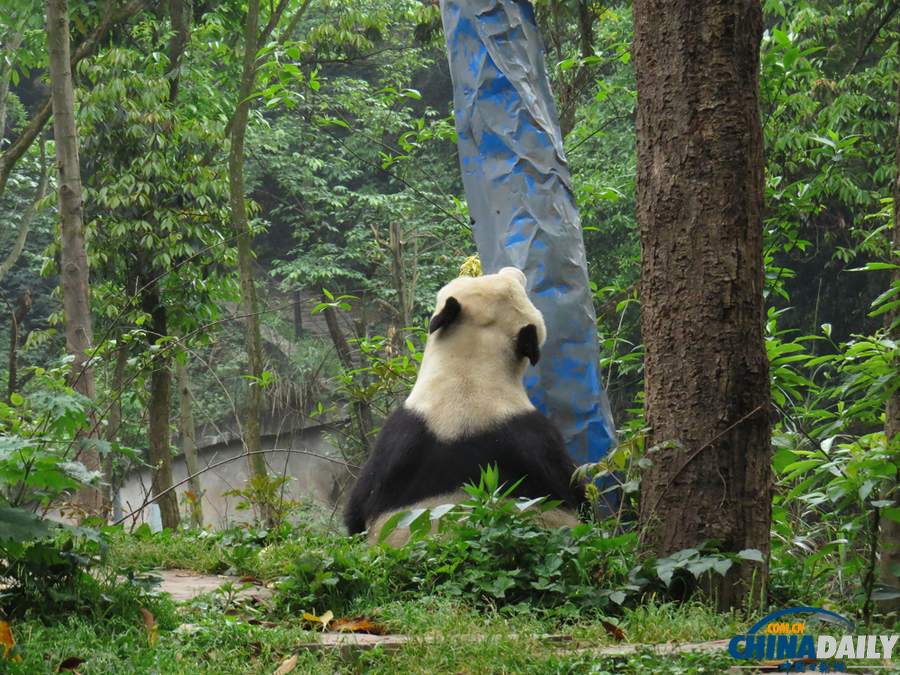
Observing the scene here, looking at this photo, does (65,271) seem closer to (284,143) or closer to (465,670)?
(465,670)

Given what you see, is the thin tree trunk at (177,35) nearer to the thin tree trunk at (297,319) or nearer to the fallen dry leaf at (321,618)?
the fallen dry leaf at (321,618)

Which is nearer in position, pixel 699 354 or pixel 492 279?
pixel 699 354

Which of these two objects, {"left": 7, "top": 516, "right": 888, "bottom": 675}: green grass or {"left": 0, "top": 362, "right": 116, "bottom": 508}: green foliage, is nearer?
{"left": 7, "top": 516, "right": 888, "bottom": 675}: green grass

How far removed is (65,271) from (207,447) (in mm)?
17411

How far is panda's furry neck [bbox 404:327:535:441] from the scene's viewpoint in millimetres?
4312

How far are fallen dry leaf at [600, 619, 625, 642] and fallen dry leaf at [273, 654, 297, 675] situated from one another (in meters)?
0.89

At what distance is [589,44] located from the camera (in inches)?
316

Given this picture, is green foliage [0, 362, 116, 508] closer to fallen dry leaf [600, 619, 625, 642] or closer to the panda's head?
fallen dry leaf [600, 619, 625, 642]

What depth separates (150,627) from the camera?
9.24 feet

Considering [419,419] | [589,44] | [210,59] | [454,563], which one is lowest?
[454,563]

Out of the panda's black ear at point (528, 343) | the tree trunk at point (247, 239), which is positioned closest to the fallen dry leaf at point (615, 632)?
the panda's black ear at point (528, 343)

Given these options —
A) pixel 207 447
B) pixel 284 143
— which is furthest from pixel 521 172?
pixel 207 447

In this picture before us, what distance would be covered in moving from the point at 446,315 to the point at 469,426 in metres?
0.62

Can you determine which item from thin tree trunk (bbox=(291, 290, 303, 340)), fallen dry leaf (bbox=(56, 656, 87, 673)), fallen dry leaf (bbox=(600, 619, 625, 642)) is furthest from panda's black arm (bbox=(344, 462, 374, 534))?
thin tree trunk (bbox=(291, 290, 303, 340))
